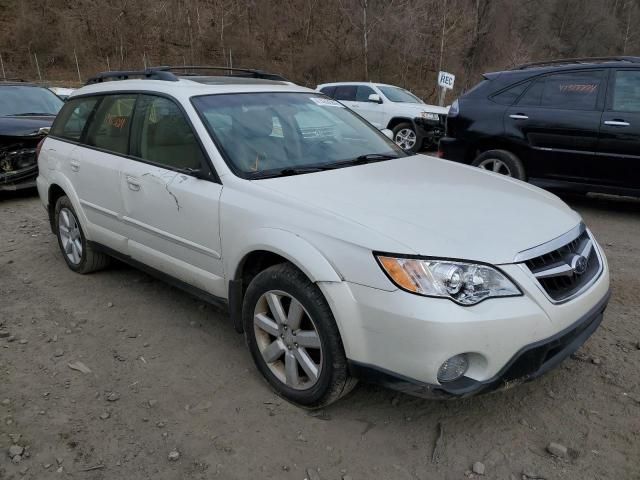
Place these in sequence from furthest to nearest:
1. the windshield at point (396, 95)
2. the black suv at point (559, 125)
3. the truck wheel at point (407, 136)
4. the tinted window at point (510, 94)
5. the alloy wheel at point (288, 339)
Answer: the windshield at point (396, 95), the truck wheel at point (407, 136), the tinted window at point (510, 94), the black suv at point (559, 125), the alloy wheel at point (288, 339)

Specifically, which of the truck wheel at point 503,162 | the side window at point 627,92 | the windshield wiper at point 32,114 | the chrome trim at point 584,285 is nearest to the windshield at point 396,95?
the truck wheel at point 503,162

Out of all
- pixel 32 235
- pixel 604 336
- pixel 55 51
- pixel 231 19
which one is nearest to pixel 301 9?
pixel 231 19

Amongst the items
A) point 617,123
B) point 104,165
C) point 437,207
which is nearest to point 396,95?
point 617,123

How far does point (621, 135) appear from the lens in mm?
5582

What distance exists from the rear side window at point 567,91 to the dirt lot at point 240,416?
3046 millimetres

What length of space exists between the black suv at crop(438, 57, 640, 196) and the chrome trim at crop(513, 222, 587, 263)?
3.50m

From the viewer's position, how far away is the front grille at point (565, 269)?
233 centimetres

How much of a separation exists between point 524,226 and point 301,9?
4015cm

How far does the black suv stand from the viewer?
564 centimetres

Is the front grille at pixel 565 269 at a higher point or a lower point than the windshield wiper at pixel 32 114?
lower

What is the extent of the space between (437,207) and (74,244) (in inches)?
131

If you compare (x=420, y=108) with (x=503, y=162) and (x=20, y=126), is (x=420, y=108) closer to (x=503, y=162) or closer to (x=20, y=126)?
(x=503, y=162)

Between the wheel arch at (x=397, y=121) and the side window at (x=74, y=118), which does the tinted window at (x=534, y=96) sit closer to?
the side window at (x=74, y=118)

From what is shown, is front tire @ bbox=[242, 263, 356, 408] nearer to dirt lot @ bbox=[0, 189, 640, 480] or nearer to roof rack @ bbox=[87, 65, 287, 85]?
dirt lot @ bbox=[0, 189, 640, 480]
